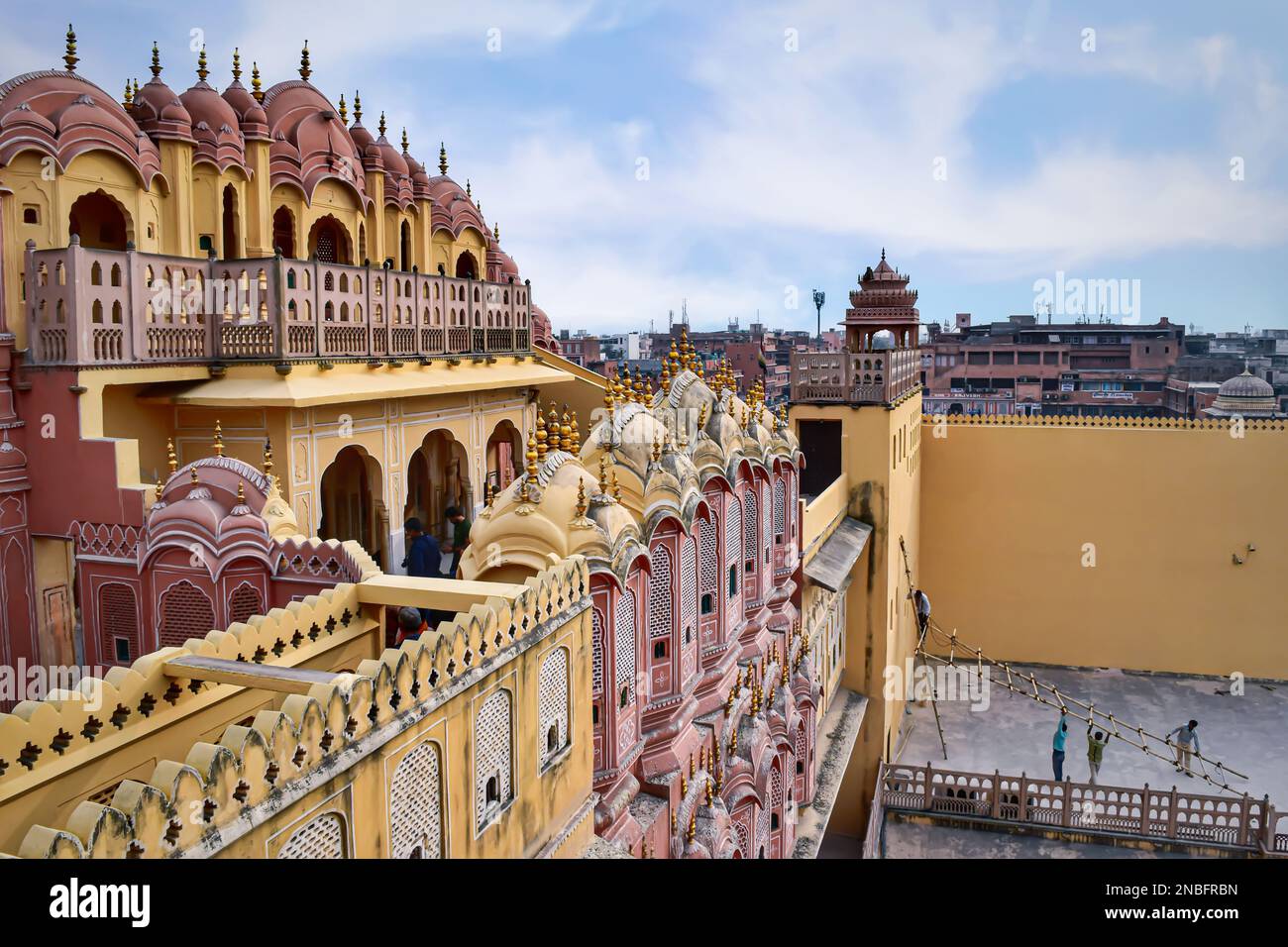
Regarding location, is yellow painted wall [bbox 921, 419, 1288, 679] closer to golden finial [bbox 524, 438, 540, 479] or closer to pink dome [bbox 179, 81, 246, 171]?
pink dome [bbox 179, 81, 246, 171]

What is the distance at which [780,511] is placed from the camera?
1218 cm

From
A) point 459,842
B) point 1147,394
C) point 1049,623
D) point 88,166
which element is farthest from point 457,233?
point 1147,394

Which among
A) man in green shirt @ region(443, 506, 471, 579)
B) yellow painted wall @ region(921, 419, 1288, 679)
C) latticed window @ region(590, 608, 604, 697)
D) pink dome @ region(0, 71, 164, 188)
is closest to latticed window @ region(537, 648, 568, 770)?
latticed window @ region(590, 608, 604, 697)

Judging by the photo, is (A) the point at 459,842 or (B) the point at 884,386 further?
(B) the point at 884,386

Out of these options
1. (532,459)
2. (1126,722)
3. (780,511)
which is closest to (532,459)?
(532,459)

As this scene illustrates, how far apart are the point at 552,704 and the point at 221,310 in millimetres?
6545

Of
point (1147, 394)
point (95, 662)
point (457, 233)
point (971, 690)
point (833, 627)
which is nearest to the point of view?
point (95, 662)

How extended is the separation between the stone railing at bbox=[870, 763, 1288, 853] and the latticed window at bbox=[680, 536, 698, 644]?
278 inches

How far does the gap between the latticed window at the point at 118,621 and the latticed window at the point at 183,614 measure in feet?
1.26

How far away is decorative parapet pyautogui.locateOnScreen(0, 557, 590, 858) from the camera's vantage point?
3.23m
